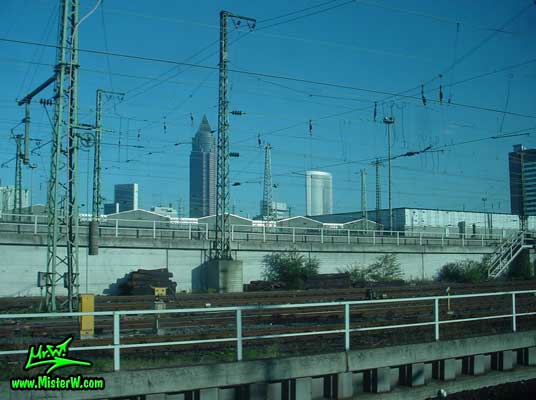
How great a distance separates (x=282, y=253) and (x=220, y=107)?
12.1 meters

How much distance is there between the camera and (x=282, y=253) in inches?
1646

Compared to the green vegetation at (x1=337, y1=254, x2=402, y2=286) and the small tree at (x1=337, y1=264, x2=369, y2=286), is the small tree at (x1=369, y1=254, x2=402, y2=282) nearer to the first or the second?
the green vegetation at (x1=337, y1=254, x2=402, y2=286)

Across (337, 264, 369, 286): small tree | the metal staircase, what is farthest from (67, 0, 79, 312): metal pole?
the metal staircase

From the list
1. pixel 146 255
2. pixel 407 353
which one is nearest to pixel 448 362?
pixel 407 353

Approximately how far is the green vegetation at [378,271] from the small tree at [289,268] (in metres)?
3.72

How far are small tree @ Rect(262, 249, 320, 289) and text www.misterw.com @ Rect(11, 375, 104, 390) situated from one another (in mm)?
30837

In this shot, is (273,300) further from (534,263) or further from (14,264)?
(534,263)

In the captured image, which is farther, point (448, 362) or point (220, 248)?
point (220, 248)

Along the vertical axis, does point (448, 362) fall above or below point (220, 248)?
below

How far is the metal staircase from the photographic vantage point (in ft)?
166

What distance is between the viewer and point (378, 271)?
150ft

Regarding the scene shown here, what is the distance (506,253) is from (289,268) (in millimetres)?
22947

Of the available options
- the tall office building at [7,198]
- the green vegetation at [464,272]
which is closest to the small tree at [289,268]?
the green vegetation at [464,272]

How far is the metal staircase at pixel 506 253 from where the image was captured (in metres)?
50.7
